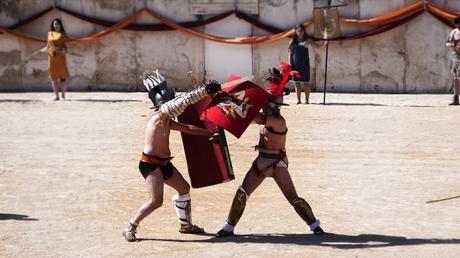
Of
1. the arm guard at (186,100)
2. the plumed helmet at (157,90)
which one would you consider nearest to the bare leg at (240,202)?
the arm guard at (186,100)

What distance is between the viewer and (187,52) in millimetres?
21484

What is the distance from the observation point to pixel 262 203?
10359 millimetres

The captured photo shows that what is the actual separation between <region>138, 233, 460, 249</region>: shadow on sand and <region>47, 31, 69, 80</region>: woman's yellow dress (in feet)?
37.7

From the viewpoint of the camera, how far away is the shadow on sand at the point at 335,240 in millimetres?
8516

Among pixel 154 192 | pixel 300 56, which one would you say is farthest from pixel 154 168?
pixel 300 56

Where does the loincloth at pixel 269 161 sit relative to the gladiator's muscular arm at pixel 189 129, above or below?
below

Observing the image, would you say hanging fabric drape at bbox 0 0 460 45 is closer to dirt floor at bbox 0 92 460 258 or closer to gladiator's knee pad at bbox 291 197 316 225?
dirt floor at bbox 0 92 460 258

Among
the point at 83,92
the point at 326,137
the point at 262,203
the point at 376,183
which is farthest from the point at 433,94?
the point at 262,203

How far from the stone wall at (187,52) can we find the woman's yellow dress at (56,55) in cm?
220

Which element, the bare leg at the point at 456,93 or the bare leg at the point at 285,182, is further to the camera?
the bare leg at the point at 456,93

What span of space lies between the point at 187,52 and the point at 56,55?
3.15 metres

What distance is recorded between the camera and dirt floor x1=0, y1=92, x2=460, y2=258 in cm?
862

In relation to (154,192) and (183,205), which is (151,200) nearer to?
(154,192)

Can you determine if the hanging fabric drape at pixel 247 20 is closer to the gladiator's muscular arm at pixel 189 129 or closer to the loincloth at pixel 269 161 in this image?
the loincloth at pixel 269 161
